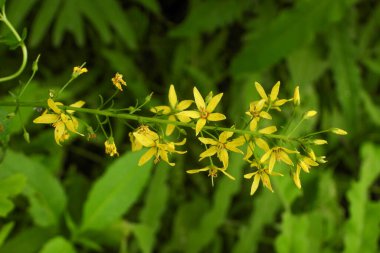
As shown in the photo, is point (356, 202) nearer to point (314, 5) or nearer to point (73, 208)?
point (314, 5)

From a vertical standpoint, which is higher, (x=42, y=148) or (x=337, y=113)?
(x=337, y=113)

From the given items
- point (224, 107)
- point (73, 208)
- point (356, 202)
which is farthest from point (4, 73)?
point (356, 202)

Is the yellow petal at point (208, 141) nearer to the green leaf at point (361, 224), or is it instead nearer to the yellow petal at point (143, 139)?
the yellow petal at point (143, 139)

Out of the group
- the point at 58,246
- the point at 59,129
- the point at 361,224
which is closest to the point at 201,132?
the point at 59,129

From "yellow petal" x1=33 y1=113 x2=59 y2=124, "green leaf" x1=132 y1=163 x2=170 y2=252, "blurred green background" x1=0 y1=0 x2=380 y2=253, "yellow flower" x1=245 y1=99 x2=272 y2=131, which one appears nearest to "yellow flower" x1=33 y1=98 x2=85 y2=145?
"yellow petal" x1=33 y1=113 x2=59 y2=124

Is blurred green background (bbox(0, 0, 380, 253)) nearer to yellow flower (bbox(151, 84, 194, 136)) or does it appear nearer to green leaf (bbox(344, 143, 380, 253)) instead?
green leaf (bbox(344, 143, 380, 253))

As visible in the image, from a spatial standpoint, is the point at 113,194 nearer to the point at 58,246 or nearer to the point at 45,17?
the point at 58,246
